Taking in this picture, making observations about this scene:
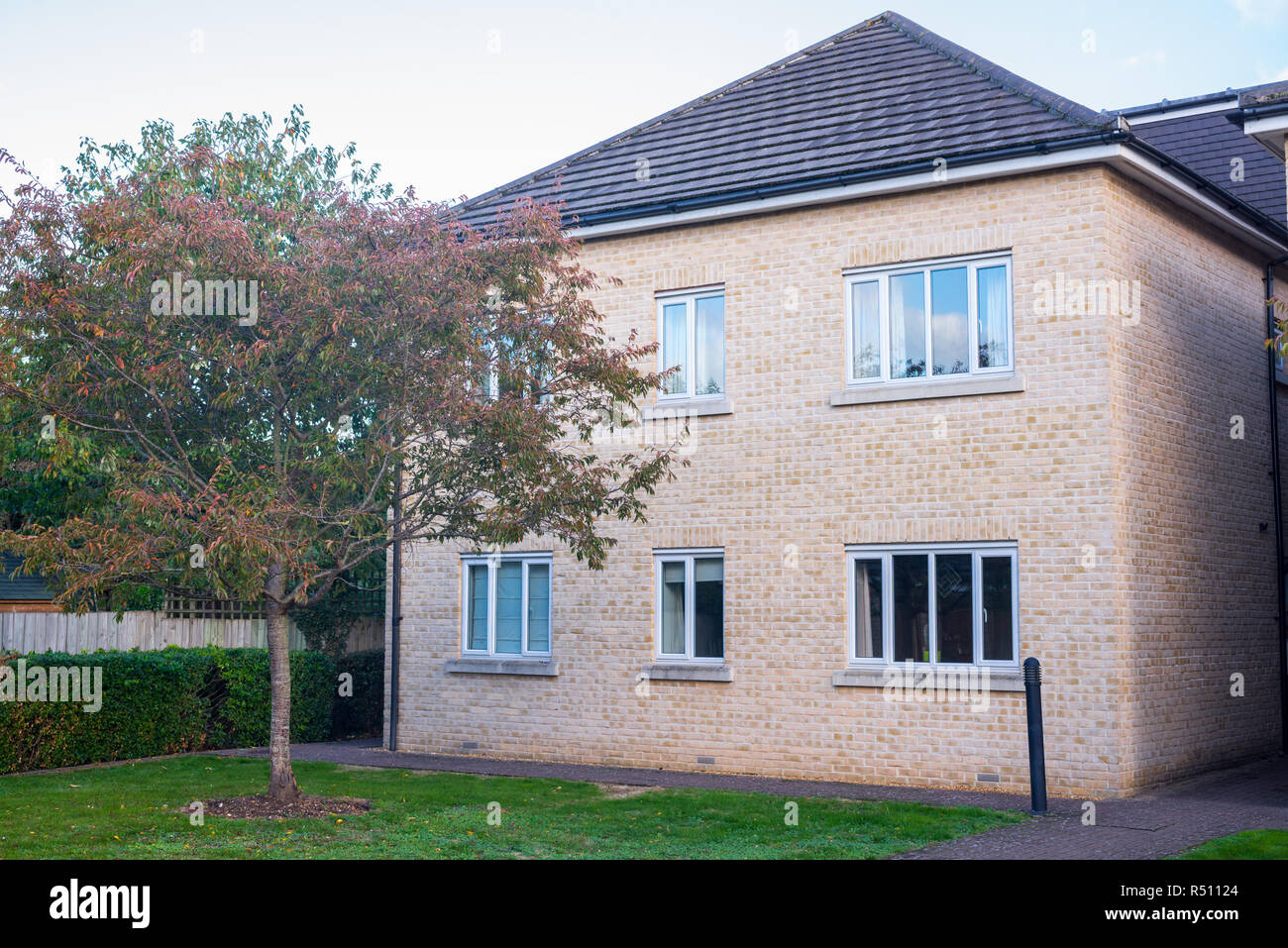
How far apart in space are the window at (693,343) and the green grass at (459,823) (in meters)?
4.83

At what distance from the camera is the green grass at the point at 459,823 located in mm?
9961

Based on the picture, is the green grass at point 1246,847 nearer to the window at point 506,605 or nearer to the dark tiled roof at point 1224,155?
the window at point 506,605

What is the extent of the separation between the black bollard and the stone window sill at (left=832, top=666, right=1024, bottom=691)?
108cm

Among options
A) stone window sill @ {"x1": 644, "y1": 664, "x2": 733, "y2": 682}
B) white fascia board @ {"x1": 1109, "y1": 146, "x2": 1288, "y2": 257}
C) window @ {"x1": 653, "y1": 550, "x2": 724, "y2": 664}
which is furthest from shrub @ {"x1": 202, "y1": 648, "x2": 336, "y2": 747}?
white fascia board @ {"x1": 1109, "y1": 146, "x2": 1288, "y2": 257}

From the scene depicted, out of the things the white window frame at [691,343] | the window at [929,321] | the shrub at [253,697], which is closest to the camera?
the window at [929,321]

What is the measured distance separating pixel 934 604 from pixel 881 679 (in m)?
0.96

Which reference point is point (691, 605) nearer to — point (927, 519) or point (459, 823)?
point (927, 519)

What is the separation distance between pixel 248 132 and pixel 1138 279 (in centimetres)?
1504

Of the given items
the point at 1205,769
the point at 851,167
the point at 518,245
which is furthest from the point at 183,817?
the point at 1205,769

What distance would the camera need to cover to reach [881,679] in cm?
1424

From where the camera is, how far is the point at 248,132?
900 inches

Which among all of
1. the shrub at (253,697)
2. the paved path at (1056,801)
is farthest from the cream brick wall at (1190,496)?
the shrub at (253,697)

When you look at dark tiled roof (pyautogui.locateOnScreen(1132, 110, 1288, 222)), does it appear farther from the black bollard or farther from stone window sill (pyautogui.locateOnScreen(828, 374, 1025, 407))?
the black bollard

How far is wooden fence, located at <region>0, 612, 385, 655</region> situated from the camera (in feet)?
55.6
